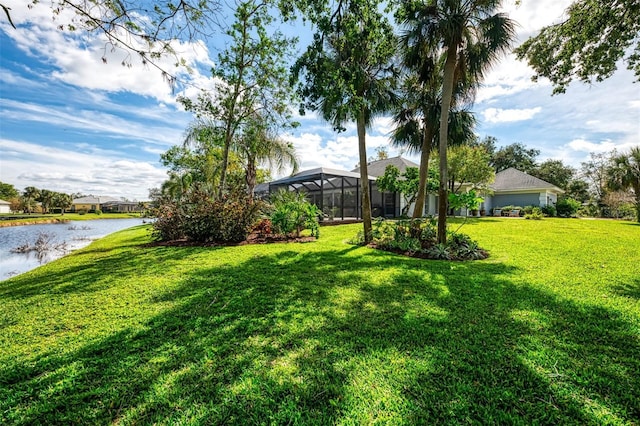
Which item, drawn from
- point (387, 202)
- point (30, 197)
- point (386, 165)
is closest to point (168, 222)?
point (387, 202)

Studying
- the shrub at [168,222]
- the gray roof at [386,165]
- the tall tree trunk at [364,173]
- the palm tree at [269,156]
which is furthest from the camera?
the gray roof at [386,165]

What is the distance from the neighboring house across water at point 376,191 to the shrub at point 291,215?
18.6 feet

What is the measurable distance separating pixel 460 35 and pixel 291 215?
22.9 ft

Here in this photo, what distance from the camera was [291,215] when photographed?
930 cm

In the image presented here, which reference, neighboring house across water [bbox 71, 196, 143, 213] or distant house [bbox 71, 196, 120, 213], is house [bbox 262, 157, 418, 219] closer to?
neighboring house across water [bbox 71, 196, 143, 213]

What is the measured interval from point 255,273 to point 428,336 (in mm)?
3376

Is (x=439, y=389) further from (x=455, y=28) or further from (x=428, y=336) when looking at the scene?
(x=455, y=28)

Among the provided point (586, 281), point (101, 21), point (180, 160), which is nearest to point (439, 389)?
point (586, 281)

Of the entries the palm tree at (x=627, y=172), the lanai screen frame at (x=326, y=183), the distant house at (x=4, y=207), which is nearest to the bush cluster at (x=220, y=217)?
the lanai screen frame at (x=326, y=183)

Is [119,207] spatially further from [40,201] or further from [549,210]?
[549,210]

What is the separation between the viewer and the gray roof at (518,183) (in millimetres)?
23500

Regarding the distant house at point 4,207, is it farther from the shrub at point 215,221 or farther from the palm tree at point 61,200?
the shrub at point 215,221

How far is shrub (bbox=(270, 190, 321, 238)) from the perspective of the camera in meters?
9.05

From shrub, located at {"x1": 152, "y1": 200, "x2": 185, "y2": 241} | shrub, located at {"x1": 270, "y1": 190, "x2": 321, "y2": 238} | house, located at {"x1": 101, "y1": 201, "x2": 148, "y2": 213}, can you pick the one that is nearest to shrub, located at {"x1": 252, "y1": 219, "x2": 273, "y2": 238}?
shrub, located at {"x1": 270, "y1": 190, "x2": 321, "y2": 238}
